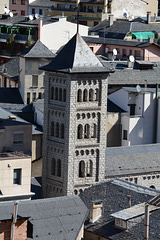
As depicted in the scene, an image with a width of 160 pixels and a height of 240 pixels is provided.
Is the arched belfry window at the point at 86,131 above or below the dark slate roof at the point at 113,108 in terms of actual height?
above

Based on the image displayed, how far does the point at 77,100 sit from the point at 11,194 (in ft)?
43.9

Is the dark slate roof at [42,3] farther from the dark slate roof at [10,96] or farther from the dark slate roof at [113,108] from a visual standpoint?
the dark slate roof at [113,108]

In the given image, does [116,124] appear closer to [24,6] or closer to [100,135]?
[100,135]

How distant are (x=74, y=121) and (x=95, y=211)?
15239 millimetres

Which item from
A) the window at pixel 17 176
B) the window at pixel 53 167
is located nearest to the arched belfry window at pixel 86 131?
the window at pixel 53 167

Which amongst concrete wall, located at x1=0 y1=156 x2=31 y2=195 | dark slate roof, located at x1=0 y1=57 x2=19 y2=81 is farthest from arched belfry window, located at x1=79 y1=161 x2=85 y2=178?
dark slate roof, located at x1=0 y1=57 x2=19 y2=81

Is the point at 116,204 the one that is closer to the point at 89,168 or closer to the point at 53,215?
the point at 53,215

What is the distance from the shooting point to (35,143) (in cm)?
9569

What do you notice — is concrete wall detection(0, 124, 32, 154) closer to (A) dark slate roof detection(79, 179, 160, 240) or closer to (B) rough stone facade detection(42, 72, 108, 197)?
(B) rough stone facade detection(42, 72, 108, 197)

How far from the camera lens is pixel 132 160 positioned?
90.1 metres

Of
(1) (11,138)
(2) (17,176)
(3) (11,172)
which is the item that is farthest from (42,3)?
(3) (11,172)

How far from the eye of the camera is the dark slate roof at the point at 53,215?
58844 millimetres

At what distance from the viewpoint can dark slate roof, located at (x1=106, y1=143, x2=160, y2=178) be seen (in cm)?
8781

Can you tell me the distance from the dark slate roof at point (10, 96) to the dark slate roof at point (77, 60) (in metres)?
28.3
